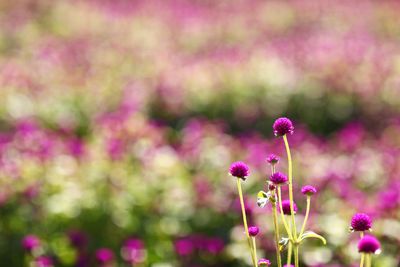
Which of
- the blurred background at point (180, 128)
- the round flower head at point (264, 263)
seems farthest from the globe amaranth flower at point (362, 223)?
the blurred background at point (180, 128)

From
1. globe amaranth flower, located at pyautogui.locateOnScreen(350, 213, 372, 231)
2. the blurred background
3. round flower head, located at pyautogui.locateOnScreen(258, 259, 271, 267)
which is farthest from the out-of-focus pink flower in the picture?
globe amaranth flower, located at pyautogui.locateOnScreen(350, 213, 372, 231)

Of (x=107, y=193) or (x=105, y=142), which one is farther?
(x=105, y=142)

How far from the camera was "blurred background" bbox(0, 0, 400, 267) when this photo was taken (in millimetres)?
3541

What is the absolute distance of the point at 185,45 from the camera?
394 inches

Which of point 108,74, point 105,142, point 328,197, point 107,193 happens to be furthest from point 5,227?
point 108,74

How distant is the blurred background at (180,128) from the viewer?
354 cm

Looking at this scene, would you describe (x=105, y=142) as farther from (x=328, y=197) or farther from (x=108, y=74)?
(x=108, y=74)

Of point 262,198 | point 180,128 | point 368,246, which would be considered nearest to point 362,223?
point 368,246

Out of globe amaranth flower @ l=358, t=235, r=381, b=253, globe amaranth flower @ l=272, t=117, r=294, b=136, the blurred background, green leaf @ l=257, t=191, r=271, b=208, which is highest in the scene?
the blurred background

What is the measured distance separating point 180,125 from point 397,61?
2997 mm

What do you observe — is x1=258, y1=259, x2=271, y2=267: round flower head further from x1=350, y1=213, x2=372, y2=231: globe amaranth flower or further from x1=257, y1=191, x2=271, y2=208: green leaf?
x1=350, y1=213, x2=372, y2=231: globe amaranth flower

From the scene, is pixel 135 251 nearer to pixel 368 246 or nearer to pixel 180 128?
pixel 368 246

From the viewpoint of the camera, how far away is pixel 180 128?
663 cm

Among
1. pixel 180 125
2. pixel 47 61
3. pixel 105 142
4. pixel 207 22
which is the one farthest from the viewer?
pixel 207 22
